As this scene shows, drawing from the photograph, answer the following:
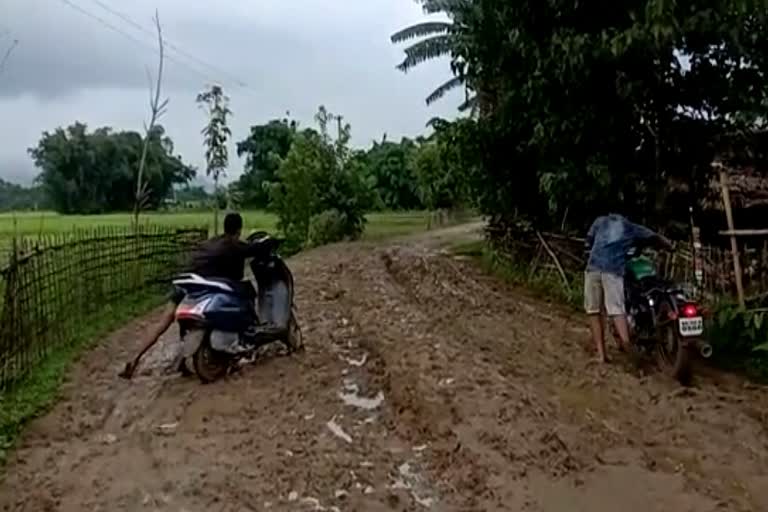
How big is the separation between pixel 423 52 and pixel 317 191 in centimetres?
582

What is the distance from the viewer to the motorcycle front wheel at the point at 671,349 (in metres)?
7.82

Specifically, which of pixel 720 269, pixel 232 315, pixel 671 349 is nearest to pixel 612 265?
pixel 671 349

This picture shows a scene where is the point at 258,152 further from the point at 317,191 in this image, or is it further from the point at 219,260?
the point at 219,260

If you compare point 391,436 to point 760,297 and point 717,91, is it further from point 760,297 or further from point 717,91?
point 717,91

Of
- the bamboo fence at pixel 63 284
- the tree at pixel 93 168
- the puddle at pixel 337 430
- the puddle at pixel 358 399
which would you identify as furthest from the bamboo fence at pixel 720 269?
the tree at pixel 93 168

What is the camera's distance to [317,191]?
28531 millimetres

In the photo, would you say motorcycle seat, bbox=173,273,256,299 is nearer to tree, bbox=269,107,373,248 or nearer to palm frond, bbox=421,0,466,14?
palm frond, bbox=421,0,466,14

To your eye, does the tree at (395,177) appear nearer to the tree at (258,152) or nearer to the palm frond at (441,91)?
the tree at (258,152)

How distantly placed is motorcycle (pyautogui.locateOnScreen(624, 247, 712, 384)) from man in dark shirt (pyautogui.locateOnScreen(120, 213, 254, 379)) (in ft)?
11.7

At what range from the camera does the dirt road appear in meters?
5.36

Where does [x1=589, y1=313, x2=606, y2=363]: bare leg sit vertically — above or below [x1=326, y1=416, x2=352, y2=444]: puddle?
above

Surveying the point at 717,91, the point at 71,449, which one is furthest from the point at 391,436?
the point at 717,91

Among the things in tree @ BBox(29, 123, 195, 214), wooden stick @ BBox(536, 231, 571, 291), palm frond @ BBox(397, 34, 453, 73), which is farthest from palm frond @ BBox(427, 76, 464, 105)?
tree @ BBox(29, 123, 195, 214)

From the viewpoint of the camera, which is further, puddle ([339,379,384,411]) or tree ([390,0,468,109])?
tree ([390,0,468,109])
